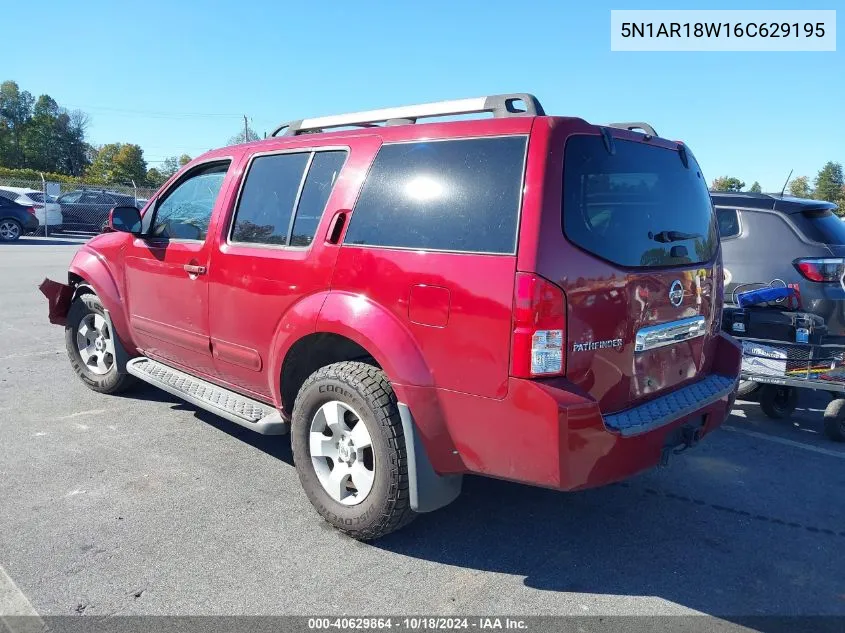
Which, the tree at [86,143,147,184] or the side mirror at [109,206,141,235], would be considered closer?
the side mirror at [109,206,141,235]

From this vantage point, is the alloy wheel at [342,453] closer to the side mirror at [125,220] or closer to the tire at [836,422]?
the side mirror at [125,220]

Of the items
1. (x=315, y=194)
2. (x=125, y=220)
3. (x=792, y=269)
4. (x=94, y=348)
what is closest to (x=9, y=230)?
(x=94, y=348)

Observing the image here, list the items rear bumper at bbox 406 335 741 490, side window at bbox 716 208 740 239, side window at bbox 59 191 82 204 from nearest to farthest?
rear bumper at bbox 406 335 741 490, side window at bbox 716 208 740 239, side window at bbox 59 191 82 204

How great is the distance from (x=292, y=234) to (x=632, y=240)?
1.81 metres

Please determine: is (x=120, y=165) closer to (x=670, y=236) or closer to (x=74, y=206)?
(x=74, y=206)

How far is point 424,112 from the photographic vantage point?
3.41 meters

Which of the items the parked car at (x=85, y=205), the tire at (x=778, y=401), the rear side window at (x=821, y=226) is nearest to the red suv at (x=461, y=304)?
the tire at (x=778, y=401)

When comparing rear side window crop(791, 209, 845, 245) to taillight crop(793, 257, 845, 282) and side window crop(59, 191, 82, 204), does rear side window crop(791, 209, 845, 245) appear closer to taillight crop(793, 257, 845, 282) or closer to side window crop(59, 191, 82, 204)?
taillight crop(793, 257, 845, 282)

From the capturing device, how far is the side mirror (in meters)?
4.72

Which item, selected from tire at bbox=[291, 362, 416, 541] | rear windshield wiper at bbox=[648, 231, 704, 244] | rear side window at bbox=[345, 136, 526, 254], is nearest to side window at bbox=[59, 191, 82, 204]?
tire at bbox=[291, 362, 416, 541]

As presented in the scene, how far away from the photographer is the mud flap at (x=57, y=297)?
559cm

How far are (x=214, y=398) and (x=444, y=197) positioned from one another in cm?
201

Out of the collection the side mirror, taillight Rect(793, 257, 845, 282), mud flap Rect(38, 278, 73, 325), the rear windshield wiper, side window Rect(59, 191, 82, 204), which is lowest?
mud flap Rect(38, 278, 73, 325)

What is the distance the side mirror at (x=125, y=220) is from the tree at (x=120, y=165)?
73.9 meters
